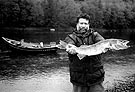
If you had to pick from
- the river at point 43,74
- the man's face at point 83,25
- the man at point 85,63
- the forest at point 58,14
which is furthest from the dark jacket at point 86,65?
the forest at point 58,14

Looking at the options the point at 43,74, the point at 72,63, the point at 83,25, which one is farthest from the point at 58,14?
the point at 72,63

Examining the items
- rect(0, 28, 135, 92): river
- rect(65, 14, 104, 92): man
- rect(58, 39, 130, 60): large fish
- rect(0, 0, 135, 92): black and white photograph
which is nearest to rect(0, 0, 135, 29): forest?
rect(0, 0, 135, 92): black and white photograph

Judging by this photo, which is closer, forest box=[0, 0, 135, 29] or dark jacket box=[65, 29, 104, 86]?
dark jacket box=[65, 29, 104, 86]

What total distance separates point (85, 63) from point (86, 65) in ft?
0.18

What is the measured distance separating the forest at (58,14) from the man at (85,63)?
67984mm

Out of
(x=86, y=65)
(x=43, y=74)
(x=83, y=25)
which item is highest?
(x=83, y=25)

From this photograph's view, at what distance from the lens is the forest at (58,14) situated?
73.7 metres

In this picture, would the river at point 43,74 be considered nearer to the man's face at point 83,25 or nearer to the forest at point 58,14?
the man's face at point 83,25

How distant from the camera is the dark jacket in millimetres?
5555

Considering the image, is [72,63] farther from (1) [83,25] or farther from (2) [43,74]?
(2) [43,74]

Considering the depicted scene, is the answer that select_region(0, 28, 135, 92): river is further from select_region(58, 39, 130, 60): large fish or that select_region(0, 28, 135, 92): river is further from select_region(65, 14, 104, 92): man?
select_region(58, 39, 130, 60): large fish

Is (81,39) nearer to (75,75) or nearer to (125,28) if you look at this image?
(75,75)

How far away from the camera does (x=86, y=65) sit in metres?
5.55

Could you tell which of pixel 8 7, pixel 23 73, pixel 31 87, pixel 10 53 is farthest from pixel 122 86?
pixel 8 7
